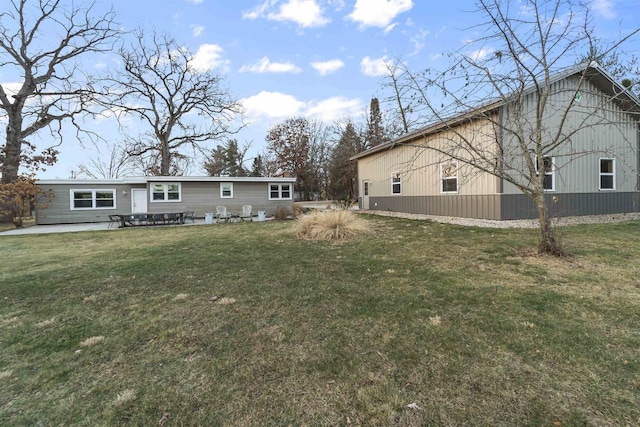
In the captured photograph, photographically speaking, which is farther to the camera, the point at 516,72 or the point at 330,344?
the point at 516,72

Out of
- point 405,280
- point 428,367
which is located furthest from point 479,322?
point 405,280

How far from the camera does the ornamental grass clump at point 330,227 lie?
24.4ft

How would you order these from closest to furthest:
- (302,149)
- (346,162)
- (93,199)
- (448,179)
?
(448,179) < (93,199) < (346,162) < (302,149)

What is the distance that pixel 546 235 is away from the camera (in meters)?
4.95

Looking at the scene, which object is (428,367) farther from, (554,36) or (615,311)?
(554,36)

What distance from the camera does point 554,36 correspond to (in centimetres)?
469

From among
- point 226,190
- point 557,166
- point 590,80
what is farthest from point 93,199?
point 590,80

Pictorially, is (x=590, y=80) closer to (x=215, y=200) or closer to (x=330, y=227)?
(x=330, y=227)

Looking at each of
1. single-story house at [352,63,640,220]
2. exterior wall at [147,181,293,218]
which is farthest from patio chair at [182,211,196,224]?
single-story house at [352,63,640,220]

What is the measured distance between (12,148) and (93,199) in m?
5.24

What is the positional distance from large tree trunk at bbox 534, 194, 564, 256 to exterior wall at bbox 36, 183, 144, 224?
64.1ft

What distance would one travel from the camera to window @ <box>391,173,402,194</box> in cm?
1460

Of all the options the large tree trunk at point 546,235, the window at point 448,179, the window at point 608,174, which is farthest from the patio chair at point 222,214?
the window at point 608,174

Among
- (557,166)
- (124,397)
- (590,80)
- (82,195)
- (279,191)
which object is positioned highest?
(590,80)
